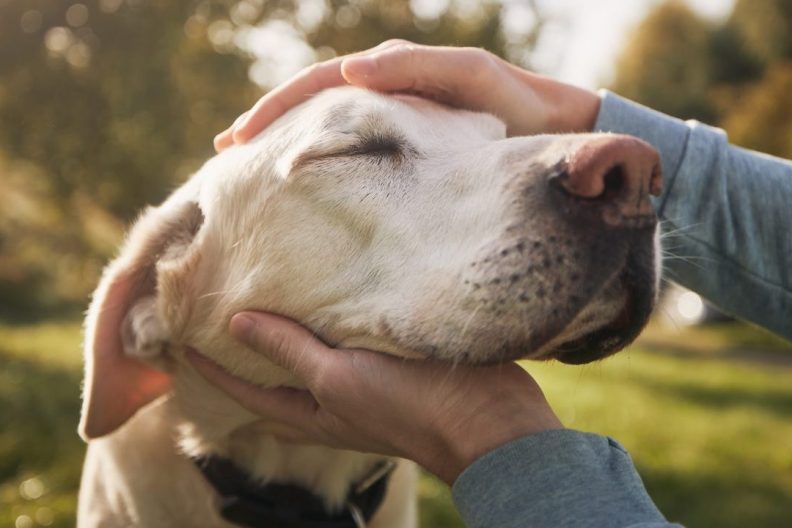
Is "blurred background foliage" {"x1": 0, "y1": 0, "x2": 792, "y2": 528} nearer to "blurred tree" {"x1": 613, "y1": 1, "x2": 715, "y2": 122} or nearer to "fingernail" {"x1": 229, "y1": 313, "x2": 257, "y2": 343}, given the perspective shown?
"fingernail" {"x1": 229, "y1": 313, "x2": 257, "y2": 343}

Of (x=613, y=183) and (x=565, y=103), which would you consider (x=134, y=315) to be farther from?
(x=565, y=103)

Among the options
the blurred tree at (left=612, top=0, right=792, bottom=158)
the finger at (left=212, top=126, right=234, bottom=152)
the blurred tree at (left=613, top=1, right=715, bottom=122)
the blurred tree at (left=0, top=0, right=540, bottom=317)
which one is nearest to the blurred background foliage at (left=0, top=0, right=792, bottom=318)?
the blurred tree at (left=0, top=0, right=540, bottom=317)

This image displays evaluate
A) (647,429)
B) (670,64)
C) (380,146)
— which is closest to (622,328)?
(380,146)

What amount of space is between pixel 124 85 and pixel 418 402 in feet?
27.2

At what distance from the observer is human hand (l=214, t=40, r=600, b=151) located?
2.46 m

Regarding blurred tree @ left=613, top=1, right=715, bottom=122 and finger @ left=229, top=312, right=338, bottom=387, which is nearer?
finger @ left=229, top=312, right=338, bottom=387

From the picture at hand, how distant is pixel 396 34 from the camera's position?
44.5ft

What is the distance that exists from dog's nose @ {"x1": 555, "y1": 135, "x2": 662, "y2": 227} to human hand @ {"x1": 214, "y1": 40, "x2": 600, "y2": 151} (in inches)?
34.8

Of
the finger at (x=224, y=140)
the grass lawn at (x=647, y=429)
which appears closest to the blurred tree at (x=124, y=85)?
the grass lawn at (x=647, y=429)

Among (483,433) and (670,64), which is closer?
(483,433)

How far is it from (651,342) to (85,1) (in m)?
13.4

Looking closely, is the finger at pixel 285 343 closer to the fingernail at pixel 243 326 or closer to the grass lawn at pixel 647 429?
the fingernail at pixel 243 326

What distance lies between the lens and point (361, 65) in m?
2.40

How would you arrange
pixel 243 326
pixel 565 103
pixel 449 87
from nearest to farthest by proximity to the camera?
1. pixel 243 326
2. pixel 449 87
3. pixel 565 103
